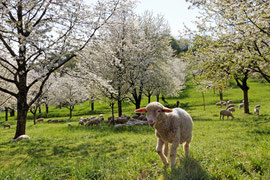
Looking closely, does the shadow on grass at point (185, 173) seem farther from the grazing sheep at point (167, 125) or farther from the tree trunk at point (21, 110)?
the tree trunk at point (21, 110)

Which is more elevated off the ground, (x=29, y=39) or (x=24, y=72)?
(x=29, y=39)

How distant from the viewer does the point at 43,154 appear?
829cm

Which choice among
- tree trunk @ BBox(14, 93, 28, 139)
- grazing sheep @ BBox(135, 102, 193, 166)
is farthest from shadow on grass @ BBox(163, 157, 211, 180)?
tree trunk @ BBox(14, 93, 28, 139)

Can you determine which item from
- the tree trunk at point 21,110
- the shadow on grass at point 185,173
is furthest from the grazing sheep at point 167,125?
the tree trunk at point 21,110

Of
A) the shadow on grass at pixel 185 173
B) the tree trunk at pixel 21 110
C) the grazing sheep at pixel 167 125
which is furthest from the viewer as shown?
the tree trunk at pixel 21 110

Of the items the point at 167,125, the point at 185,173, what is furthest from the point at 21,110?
the point at 185,173

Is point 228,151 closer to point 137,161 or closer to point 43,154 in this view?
point 137,161

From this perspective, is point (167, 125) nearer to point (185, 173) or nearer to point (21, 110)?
point (185, 173)

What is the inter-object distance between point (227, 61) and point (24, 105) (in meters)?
12.9

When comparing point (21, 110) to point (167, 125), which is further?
point (21, 110)

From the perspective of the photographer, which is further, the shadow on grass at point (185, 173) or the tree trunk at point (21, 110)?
the tree trunk at point (21, 110)

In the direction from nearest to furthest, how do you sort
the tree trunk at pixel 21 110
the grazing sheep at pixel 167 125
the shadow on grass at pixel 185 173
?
the shadow on grass at pixel 185 173 → the grazing sheep at pixel 167 125 → the tree trunk at pixel 21 110

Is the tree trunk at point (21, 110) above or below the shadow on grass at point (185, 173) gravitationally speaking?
above

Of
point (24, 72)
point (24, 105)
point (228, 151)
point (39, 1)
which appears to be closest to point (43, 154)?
point (24, 105)
